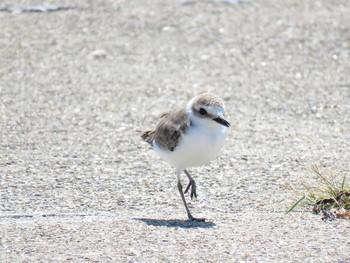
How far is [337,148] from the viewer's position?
26.4 ft

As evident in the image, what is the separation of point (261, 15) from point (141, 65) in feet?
7.36

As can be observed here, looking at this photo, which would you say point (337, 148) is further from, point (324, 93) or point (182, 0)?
point (182, 0)

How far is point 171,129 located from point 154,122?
2304mm

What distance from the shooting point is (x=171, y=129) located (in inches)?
256

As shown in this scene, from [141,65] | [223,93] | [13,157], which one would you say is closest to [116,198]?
[13,157]

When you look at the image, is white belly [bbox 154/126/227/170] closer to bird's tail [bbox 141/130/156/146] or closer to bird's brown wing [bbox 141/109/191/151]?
bird's brown wing [bbox 141/109/191/151]

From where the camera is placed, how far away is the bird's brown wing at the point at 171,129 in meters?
6.41

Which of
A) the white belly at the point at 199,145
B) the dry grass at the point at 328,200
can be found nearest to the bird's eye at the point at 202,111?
the white belly at the point at 199,145

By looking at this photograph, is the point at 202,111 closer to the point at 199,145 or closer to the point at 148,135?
the point at 199,145

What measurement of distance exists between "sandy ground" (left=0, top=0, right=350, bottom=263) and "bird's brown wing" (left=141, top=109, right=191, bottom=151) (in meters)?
0.52

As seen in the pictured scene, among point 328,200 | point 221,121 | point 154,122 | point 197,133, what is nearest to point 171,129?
point 197,133

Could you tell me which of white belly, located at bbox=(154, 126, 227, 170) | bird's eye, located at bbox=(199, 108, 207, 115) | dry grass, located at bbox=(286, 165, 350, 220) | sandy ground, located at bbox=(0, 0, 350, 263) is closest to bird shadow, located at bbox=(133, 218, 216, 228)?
sandy ground, located at bbox=(0, 0, 350, 263)

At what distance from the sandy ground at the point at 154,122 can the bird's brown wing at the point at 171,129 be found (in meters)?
0.52

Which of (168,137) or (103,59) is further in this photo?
(103,59)
